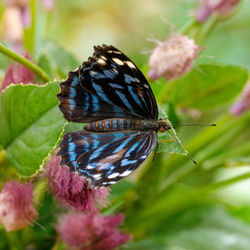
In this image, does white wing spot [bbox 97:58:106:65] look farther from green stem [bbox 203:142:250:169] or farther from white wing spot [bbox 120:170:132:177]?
green stem [bbox 203:142:250:169]

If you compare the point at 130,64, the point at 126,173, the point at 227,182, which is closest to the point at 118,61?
the point at 130,64

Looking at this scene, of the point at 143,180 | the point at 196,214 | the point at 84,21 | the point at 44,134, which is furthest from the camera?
the point at 84,21

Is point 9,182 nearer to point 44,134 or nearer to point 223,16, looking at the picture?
point 44,134

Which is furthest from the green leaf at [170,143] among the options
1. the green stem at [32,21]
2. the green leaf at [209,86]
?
the green stem at [32,21]

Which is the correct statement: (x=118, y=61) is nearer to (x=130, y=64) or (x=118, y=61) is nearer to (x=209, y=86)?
(x=130, y=64)

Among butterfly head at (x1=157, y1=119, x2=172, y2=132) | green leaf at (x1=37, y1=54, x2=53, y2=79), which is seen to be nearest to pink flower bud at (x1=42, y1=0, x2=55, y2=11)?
green leaf at (x1=37, y1=54, x2=53, y2=79)

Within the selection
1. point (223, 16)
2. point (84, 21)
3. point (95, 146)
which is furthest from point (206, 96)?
point (84, 21)

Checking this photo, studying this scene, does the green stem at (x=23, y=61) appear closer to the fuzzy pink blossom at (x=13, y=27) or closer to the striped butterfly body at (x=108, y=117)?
the striped butterfly body at (x=108, y=117)
